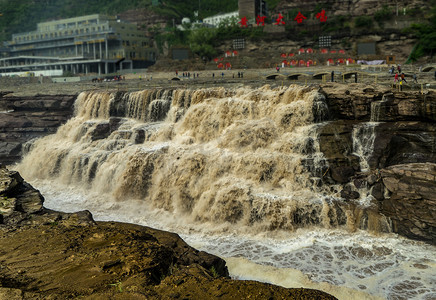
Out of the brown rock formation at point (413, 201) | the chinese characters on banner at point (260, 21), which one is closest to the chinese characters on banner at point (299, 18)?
the chinese characters on banner at point (260, 21)

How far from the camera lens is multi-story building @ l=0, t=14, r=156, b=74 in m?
83.8

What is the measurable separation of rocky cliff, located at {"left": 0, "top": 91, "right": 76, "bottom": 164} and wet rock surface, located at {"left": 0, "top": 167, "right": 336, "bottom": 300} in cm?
2460

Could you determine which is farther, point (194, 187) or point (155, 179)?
point (155, 179)

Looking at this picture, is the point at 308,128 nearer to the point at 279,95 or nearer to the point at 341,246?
the point at 279,95

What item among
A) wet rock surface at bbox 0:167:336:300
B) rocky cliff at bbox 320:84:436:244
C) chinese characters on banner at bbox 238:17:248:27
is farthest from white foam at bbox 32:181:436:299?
chinese characters on banner at bbox 238:17:248:27

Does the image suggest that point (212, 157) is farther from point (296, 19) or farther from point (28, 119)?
point (296, 19)

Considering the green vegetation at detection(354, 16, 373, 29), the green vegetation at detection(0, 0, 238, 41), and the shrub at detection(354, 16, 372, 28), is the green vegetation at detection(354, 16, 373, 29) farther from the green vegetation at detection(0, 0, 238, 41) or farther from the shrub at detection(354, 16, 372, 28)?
the green vegetation at detection(0, 0, 238, 41)


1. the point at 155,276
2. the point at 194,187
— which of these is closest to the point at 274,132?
the point at 194,187

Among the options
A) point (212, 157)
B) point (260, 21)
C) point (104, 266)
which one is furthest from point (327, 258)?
point (260, 21)

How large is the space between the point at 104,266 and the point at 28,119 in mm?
33900

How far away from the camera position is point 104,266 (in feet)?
34.8

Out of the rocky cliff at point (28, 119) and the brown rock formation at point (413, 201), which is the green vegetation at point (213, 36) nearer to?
the rocky cliff at point (28, 119)

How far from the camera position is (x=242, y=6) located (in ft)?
277

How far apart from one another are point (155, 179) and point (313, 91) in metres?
12.8
